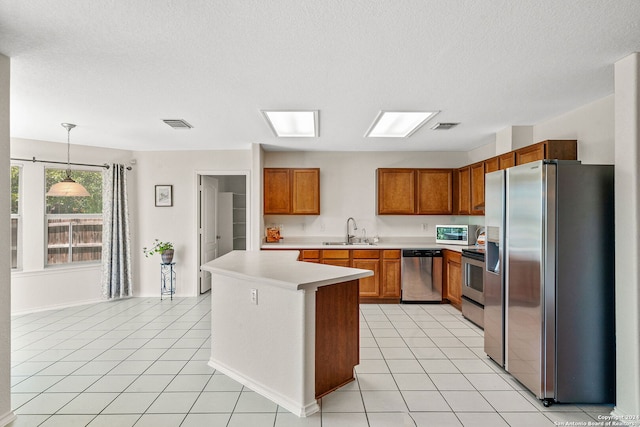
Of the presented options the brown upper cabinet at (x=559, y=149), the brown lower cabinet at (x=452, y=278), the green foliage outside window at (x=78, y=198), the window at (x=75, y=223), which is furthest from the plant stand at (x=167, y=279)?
the brown upper cabinet at (x=559, y=149)

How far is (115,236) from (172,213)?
88 cm

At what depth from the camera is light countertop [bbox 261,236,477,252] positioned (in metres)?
5.05

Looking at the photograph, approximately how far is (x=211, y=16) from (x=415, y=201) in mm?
4334

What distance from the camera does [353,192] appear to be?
5.70 metres

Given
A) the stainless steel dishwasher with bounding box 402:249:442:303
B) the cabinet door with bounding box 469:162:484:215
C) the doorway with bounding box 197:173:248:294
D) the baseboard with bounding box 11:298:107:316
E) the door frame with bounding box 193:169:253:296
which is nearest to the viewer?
the baseboard with bounding box 11:298:107:316

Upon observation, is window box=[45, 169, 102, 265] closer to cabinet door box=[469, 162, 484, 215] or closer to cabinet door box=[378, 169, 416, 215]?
cabinet door box=[378, 169, 416, 215]

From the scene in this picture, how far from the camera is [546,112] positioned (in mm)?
3443

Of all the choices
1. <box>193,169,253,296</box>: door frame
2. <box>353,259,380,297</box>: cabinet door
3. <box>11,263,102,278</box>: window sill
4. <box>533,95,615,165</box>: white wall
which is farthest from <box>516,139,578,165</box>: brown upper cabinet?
<box>11,263,102,278</box>: window sill

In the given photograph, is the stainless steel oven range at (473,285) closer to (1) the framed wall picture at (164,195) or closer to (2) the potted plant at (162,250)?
(2) the potted plant at (162,250)

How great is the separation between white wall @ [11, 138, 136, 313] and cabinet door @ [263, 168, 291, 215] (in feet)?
9.25

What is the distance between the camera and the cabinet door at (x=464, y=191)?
5.01 meters

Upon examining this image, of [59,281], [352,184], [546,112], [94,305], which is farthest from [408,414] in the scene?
[59,281]

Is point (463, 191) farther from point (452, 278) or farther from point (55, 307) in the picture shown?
point (55, 307)

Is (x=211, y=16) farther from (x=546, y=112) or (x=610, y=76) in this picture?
(x=546, y=112)
